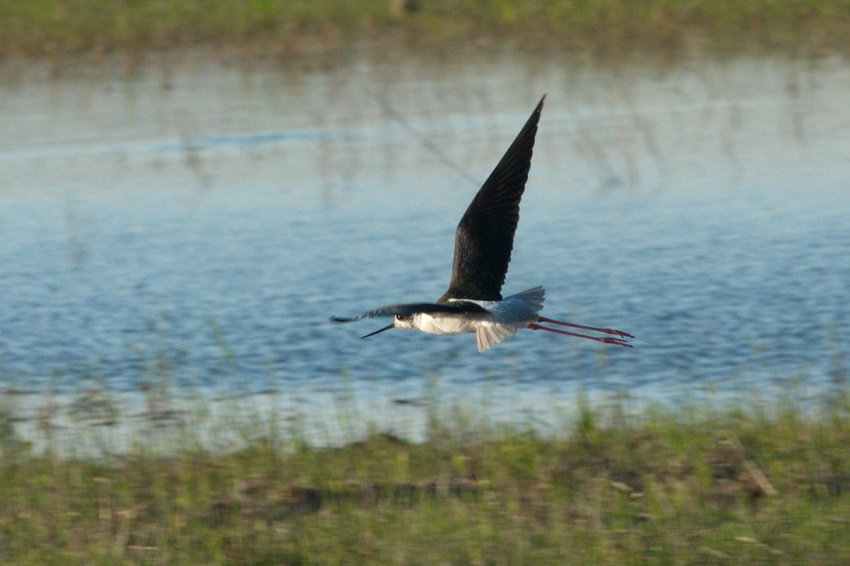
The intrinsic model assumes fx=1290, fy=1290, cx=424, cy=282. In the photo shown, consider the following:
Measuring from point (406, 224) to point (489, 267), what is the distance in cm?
388

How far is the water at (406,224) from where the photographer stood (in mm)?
6133

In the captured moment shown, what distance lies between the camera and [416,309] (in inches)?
171

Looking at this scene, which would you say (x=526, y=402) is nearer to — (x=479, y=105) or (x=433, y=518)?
(x=433, y=518)

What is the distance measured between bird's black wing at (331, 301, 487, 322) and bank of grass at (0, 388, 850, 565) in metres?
0.58

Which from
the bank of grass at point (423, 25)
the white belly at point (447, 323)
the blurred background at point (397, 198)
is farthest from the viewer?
the bank of grass at point (423, 25)

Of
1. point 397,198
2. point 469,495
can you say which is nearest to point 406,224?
point 397,198

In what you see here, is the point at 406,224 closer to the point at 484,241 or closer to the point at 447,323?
the point at 484,241

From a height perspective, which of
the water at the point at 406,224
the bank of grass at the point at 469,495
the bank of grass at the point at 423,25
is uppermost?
the bank of grass at the point at 423,25

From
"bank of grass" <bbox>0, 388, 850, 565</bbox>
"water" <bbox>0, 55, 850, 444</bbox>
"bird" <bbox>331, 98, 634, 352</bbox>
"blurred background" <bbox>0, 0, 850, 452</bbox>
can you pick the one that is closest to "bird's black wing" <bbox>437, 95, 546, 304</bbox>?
"bird" <bbox>331, 98, 634, 352</bbox>

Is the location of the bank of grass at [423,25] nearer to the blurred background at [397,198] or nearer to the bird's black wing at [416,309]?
the blurred background at [397,198]

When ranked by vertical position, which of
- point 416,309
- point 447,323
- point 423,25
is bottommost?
point 447,323

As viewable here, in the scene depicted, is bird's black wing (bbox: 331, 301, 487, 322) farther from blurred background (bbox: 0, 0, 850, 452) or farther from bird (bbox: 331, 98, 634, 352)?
blurred background (bbox: 0, 0, 850, 452)

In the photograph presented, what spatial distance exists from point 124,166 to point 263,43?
5194 mm

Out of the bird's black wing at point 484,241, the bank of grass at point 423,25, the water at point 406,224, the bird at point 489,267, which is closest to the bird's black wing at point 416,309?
the bird at point 489,267
